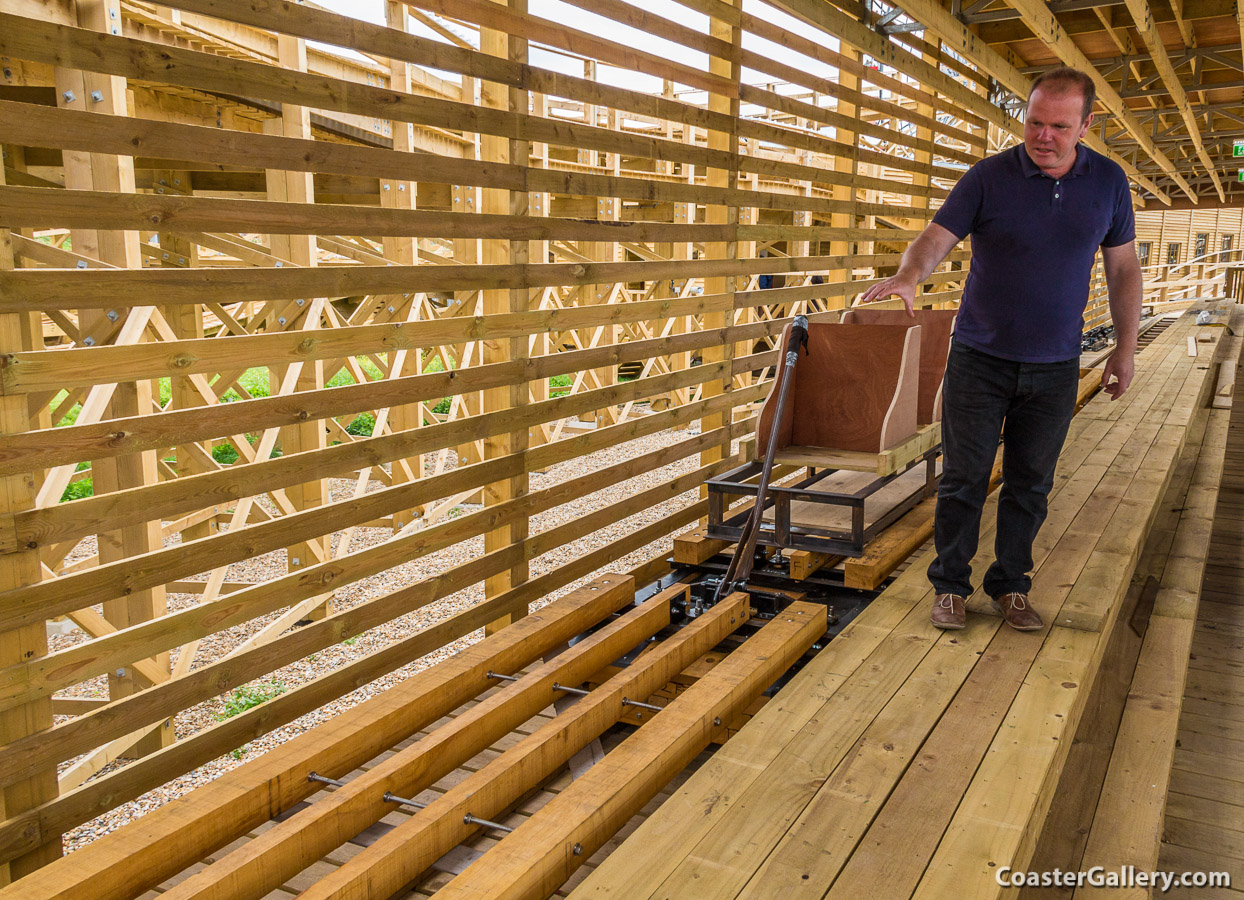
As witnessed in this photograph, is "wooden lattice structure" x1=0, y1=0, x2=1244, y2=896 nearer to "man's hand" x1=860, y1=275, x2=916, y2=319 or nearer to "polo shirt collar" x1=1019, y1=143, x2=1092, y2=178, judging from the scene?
"man's hand" x1=860, y1=275, x2=916, y2=319

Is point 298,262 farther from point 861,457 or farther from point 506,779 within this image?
point 506,779

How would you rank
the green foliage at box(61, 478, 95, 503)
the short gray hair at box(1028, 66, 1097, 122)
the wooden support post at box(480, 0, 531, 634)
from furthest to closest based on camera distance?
the green foliage at box(61, 478, 95, 503)
the wooden support post at box(480, 0, 531, 634)
the short gray hair at box(1028, 66, 1097, 122)

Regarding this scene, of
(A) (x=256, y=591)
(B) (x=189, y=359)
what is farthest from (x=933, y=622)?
(B) (x=189, y=359)

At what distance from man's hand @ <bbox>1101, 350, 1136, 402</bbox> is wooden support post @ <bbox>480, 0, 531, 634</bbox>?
220cm

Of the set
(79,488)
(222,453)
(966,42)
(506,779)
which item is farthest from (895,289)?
(222,453)

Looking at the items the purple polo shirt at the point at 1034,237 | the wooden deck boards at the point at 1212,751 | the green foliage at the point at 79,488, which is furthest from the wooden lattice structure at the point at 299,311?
the green foliage at the point at 79,488

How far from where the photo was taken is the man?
3.09m

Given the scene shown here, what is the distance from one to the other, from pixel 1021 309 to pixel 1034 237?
0.23 meters

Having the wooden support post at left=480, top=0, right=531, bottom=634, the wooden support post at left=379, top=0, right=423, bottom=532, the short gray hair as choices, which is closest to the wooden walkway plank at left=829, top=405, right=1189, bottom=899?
the short gray hair

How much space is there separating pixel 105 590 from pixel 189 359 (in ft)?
2.15

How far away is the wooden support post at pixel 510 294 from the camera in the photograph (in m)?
3.85

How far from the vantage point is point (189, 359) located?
9.10 ft

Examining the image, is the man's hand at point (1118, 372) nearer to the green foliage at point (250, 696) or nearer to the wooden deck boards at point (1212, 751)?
the wooden deck boards at point (1212, 751)

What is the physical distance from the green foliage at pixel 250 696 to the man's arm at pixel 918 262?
467cm
